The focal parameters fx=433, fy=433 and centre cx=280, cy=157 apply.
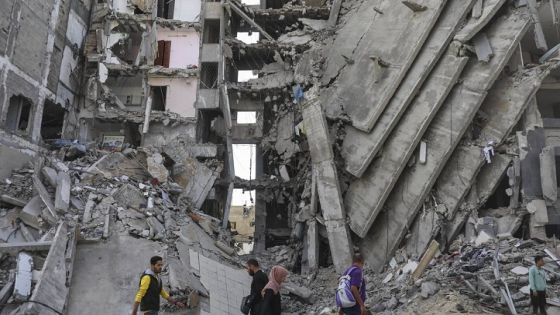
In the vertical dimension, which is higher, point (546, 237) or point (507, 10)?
point (507, 10)

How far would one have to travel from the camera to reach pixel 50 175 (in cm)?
1283

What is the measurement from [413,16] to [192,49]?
11.9m

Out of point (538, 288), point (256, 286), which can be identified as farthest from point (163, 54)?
point (538, 288)

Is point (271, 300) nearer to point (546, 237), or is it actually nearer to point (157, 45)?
point (546, 237)

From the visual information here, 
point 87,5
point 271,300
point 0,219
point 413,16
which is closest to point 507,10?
point 413,16

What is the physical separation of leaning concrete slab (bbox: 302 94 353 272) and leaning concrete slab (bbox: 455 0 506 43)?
180 inches

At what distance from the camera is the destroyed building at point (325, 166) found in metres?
9.37

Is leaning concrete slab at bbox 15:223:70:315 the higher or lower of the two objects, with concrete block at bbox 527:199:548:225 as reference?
lower

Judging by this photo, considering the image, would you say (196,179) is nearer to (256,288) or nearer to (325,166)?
(325,166)

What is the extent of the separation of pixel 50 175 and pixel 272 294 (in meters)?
10.0

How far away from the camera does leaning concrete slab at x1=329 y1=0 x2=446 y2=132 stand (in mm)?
12719

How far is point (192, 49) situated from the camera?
21719 millimetres

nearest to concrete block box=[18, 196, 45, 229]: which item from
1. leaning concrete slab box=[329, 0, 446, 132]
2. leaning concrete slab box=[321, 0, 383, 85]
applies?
leaning concrete slab box=[329, 0, 446, 132]

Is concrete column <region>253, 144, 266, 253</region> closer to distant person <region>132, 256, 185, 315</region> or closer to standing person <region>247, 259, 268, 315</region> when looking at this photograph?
standing person <region>247, 259, 268, 315</region>
